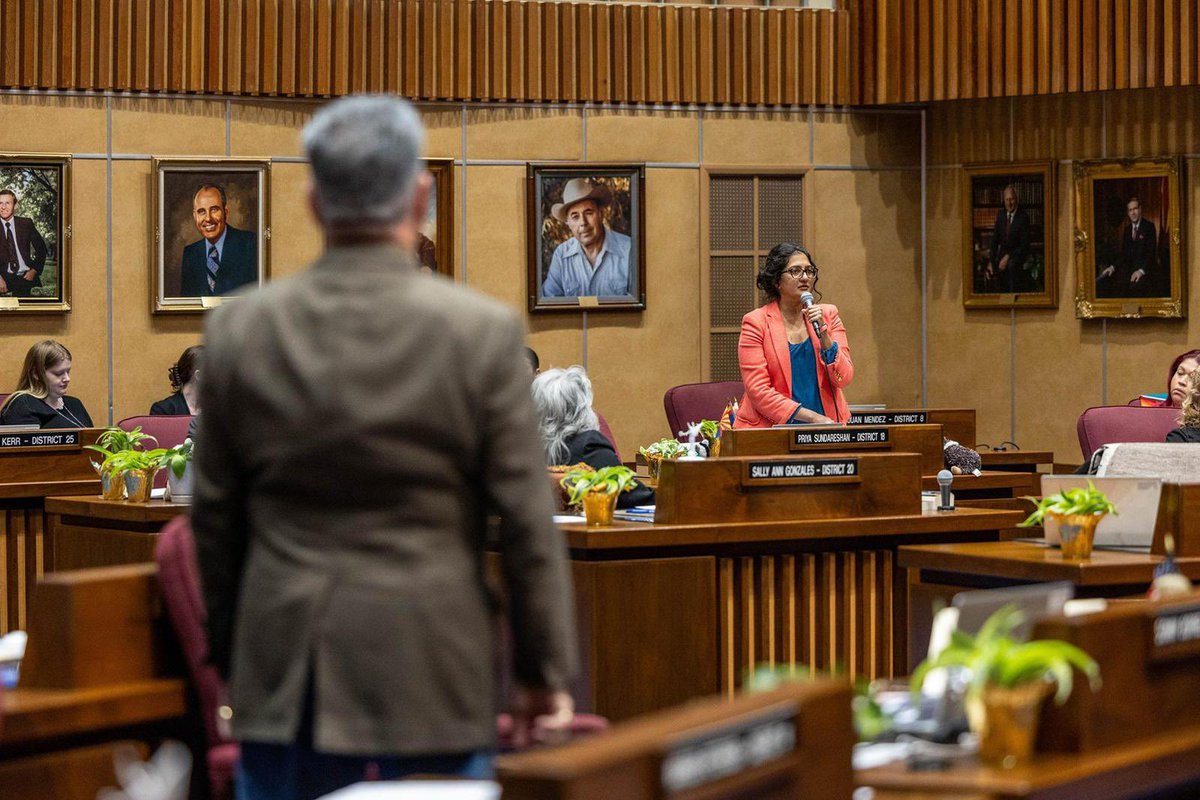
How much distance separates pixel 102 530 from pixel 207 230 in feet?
13.4

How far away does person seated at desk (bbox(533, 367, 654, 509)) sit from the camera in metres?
5.78

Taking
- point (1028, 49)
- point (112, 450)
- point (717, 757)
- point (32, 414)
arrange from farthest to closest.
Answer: point (1028, 49)
point (32, 414)
point (112, 450)
point (717, 757)

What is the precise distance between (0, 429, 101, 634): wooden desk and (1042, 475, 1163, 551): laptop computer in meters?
4.09

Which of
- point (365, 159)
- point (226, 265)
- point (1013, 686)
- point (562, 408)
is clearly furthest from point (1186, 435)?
point (226, 265)

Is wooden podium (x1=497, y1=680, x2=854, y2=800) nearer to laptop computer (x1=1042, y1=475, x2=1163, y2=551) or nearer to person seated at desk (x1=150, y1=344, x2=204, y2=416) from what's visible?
laptop computer (x1=1042, y1=475, x2=1163, y2=551)

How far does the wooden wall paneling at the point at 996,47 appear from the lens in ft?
34.5

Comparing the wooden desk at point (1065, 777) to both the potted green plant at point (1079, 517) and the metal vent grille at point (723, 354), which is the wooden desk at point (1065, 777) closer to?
the potted green plant at point (1079, 517)

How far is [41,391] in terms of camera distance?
8.29 meters

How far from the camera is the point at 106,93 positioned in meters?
9.99

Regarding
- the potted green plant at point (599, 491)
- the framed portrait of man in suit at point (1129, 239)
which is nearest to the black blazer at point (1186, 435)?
the potted green plant at point (599, 491)

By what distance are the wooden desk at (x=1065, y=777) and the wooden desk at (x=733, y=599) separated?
2.71m

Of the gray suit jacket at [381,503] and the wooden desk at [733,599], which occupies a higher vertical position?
the gray suit jacket at [381,503]

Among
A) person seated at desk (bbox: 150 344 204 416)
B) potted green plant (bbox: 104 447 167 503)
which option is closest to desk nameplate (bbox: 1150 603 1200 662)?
potted green plant (bbox: 104 447 167 503)

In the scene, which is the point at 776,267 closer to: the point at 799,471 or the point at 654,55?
the point at 799,471
